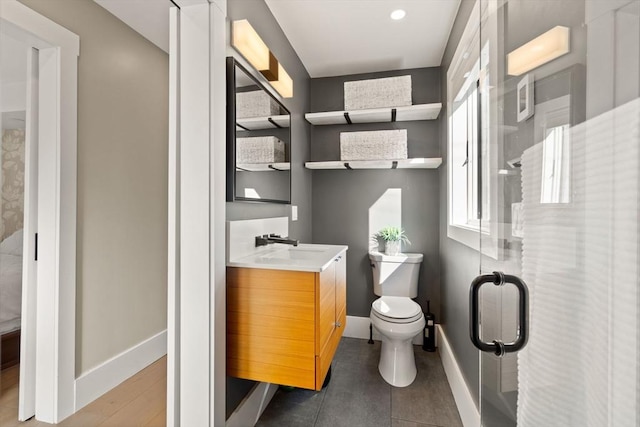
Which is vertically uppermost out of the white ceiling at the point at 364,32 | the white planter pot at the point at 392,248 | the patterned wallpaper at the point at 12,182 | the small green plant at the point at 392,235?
the white ceiling at the point at 364,32

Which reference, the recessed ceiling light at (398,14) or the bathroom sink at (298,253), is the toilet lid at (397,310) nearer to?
the bathroom sink at (298,253)

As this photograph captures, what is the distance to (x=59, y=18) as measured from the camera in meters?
1.69

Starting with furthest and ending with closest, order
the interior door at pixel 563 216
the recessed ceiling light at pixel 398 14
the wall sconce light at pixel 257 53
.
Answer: the recessed ceiling light at pixel 398 14 < the wall sconce light at pixel 257 53 < the interior door at pixel 563 216

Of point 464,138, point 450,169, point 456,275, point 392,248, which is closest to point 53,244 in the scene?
point 392,248

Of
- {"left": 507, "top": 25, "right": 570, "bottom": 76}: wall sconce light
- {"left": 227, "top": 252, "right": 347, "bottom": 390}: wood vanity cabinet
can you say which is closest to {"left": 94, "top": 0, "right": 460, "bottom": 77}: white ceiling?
{"left": 507, "top": 25, "right": 570, "bottom": 76}: wall sconce light

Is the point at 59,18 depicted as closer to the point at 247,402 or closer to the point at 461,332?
the point at 247,402

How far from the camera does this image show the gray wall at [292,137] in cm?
147

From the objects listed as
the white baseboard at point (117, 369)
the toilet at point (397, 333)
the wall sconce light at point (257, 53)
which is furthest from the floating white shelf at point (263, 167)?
the white baseboard at point (117, 369)

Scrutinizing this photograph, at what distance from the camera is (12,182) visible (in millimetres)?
2221

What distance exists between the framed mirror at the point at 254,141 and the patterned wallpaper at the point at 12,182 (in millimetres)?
1993

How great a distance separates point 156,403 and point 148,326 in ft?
2.17

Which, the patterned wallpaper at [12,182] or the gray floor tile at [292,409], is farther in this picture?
the patterned wallpaper at [12,182]

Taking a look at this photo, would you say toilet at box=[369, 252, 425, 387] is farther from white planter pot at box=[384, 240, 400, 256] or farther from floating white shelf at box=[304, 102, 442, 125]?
floating white shelf at box=[304, 102, 442, 125]

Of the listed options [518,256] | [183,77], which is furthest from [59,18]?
[518,256]
